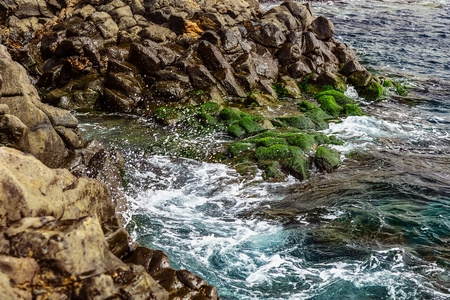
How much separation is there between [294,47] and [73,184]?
21443 millimetres

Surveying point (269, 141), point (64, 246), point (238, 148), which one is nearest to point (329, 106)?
point (269, 141)

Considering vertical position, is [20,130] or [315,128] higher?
[20,130]

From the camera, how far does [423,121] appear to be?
827 inches

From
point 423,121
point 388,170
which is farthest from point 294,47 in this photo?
point 388,170

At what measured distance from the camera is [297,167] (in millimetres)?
14570

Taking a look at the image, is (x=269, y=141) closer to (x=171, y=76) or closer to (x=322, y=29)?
(x=171, y=76)

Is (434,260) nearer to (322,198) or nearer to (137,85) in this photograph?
(322,198)

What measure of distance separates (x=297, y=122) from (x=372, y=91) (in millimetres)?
8132

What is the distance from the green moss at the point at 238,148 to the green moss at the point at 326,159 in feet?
9.25

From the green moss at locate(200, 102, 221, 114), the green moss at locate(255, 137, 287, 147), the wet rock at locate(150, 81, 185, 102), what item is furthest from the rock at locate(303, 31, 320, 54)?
the green moss at locate(255, 137, 287, 147)

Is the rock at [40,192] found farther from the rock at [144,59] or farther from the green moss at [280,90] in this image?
the green moss at [280,90]

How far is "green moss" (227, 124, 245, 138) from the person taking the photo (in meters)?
18.0

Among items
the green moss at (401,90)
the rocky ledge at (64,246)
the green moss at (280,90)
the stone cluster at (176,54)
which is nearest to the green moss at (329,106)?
the stone cluster at (176,54)

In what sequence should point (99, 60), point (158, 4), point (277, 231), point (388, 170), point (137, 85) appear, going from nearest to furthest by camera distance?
point (277, 231) < point (388, 170) < point (137, 85) < point (99, 60) < point (158, 4)
